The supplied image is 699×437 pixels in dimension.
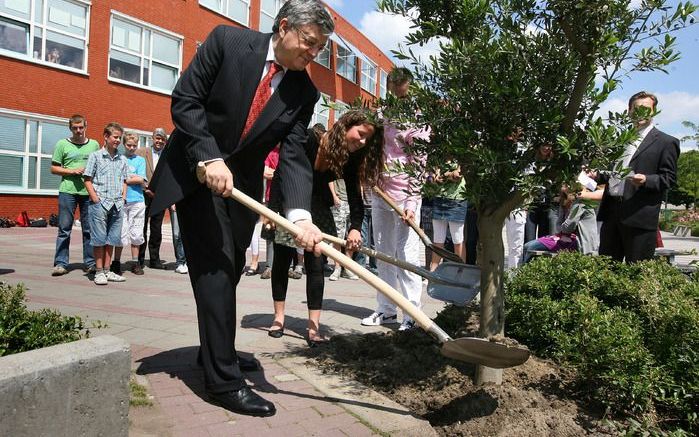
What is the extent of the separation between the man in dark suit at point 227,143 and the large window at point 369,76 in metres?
34.5

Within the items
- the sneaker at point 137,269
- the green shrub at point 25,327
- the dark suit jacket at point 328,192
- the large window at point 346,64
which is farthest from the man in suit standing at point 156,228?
the large window at point 346,64

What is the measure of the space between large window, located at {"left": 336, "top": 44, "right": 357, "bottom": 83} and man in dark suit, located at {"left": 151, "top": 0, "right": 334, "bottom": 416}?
30566 mm

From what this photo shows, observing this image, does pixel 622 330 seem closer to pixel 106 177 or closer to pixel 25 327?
pixel 25 327

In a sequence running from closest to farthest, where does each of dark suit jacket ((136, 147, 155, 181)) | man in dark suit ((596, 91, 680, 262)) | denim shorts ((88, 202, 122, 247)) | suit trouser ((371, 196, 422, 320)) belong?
man in dark suit ((596, 91, 680, 262)) → suit trouser ((371, 196, 422, 320)) → denim shorts ((88, 202, 122, 247)) → dark suit jacket ((136, 147, 155, 181))

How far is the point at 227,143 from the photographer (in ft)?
10.7

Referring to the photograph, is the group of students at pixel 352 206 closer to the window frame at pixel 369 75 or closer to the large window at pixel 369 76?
the window frame at pixel 369 75

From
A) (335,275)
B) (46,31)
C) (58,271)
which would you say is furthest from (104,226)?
(46,31)

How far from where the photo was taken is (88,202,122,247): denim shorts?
7.22 meters

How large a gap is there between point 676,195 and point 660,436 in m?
55.4

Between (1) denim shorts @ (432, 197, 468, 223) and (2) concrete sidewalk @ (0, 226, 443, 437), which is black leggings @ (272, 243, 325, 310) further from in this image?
(1) denim shorts @ (432, 197, 468, 223)

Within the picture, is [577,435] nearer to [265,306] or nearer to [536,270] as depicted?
[536,270]

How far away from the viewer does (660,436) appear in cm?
259

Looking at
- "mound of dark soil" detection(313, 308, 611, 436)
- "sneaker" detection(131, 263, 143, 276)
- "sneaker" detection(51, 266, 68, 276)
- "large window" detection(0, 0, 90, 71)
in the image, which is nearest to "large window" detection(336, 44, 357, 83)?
"large window" detection(0, 0, 90, 71)

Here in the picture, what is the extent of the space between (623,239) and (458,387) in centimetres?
271
